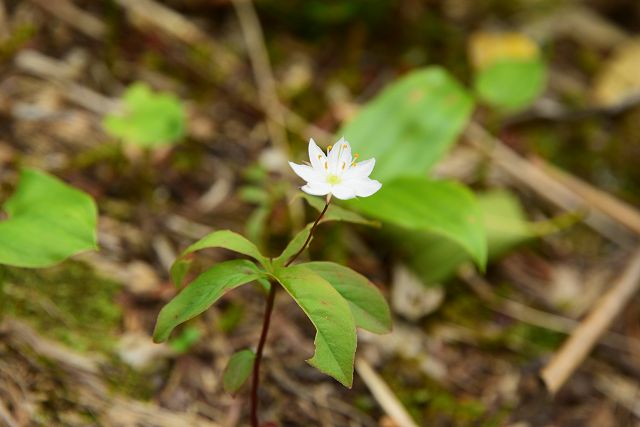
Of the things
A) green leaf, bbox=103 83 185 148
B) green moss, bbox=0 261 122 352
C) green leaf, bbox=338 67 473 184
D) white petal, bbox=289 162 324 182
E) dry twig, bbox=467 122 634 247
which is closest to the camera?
white petal, bbox=289 162 324 182

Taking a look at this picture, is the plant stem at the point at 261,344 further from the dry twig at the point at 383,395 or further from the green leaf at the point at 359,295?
the dry twig at the point at 383,395

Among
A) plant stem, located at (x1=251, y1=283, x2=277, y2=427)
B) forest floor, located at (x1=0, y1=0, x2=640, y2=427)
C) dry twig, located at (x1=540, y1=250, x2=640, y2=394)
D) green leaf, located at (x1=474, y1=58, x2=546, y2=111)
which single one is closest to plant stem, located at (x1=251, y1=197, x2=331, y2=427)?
plant stem, located at (x1=251, y1=283, x2=277, y2=427)

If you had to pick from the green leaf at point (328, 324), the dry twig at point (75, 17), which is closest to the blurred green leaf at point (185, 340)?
the green leaf at point (328, 324)

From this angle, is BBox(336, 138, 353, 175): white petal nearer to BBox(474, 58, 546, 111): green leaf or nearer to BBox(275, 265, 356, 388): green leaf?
BBox(275, 265, 356, 388): green leaf

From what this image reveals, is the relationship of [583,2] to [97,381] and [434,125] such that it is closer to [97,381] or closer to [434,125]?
[434,125]

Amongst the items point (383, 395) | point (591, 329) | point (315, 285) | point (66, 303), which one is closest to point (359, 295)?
point (315, 285)

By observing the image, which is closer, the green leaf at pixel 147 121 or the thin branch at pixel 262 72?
the green leaf at pixel 147 121
